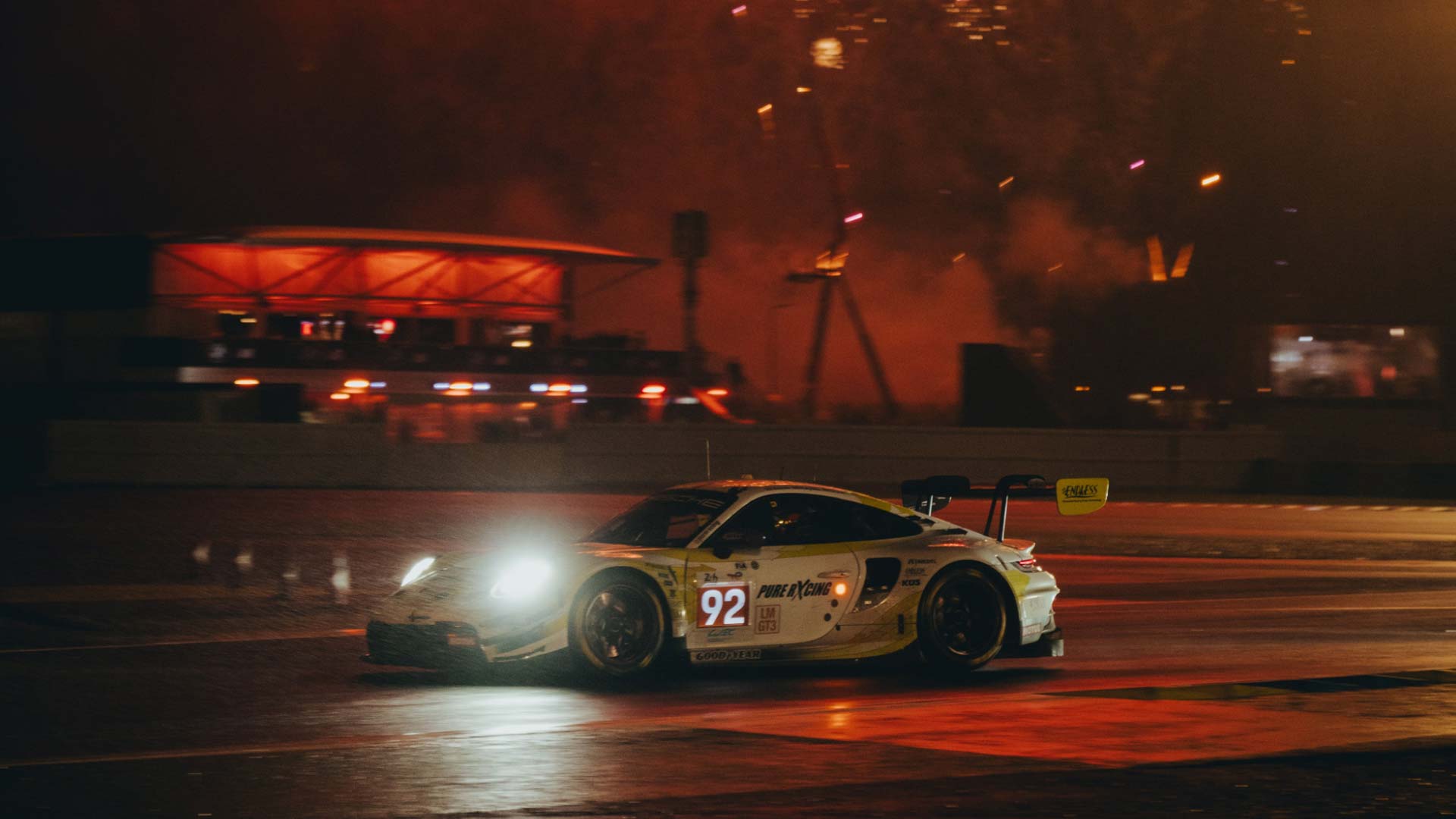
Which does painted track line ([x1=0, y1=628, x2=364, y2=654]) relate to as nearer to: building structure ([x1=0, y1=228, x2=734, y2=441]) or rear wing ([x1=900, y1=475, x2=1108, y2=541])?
rear wing ([x1=900, y1=475, x2=1108, y2=541])

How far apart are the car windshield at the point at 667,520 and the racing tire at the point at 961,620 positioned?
148cm

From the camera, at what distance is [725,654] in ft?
31.6

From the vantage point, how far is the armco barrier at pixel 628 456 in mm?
27750

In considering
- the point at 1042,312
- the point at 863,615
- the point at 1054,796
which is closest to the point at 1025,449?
the point at 863,615

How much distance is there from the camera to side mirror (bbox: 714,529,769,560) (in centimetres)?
955

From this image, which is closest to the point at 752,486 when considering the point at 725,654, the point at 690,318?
the point at 725,654

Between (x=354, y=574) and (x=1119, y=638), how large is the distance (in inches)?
311

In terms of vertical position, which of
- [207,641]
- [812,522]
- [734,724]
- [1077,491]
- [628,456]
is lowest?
[734,724]

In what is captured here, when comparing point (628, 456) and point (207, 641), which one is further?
point (628, 456)

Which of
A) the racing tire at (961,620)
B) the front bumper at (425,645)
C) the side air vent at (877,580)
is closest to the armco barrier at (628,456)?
the racing tire at (961,620)

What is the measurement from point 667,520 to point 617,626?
3.06 ft

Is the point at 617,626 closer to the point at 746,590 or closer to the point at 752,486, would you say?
the point at 746,590

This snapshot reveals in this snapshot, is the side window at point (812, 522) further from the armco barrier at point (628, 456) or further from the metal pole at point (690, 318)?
the metal pole at point (690, 318)

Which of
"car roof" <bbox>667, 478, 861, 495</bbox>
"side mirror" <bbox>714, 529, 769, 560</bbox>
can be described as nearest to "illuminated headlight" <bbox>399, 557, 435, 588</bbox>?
"car roof" <bbox>667, 478, 861, 495</bbox>
